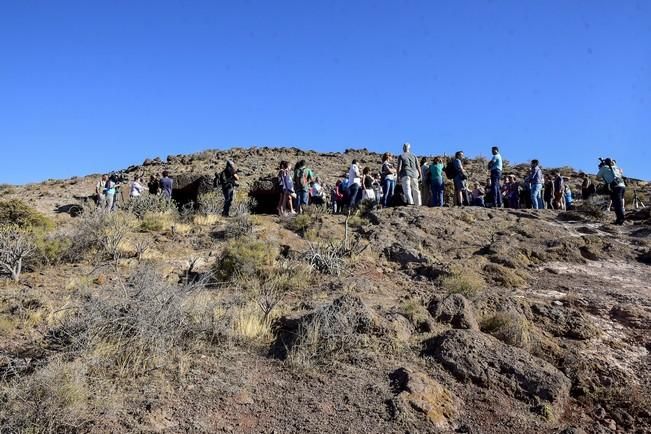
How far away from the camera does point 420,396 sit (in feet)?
16.4

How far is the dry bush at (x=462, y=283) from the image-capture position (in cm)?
790

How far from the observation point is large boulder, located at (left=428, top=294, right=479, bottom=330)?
6.63 m

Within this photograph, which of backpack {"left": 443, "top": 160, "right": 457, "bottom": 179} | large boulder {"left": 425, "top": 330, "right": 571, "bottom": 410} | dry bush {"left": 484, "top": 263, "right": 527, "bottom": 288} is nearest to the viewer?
large boulder {"left": 425, "top": 330, "right": 571, "bottom": 410}

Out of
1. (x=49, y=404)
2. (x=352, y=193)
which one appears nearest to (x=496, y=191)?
(x=352, y=193)

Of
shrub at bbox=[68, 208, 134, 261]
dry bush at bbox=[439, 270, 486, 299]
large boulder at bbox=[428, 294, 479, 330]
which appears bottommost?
large boulder at bbox=[428, 294, 479, 330]

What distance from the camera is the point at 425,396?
502 centimetres

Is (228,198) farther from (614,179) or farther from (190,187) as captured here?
(614,179)

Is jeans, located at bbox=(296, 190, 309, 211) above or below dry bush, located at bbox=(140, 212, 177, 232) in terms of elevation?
above

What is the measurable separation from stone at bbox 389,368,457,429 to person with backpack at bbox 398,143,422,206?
26.0 ft

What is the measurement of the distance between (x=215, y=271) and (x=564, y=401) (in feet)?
18.1

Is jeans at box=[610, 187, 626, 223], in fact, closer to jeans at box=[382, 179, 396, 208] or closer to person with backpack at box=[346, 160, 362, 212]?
jeans at box=[382, 179, 396, 208]

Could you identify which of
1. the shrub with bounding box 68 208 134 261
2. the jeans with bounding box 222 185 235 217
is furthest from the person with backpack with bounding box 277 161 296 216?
the shrub with bounding box 68 208 134 261

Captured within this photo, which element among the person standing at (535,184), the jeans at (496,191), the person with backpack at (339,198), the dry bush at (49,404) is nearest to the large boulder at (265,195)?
the person with backpack at (339,198)

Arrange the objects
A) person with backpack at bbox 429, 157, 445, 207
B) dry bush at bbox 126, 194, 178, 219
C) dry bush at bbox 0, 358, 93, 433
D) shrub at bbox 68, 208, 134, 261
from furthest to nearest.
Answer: dry bush at bbox 126, 194, 178, 219
person with backpack at bbox 429, 157, 445, 207
shrub at bbox 68, 208, 134, 261
dry bush at bbox 0, 358, 93, 433
